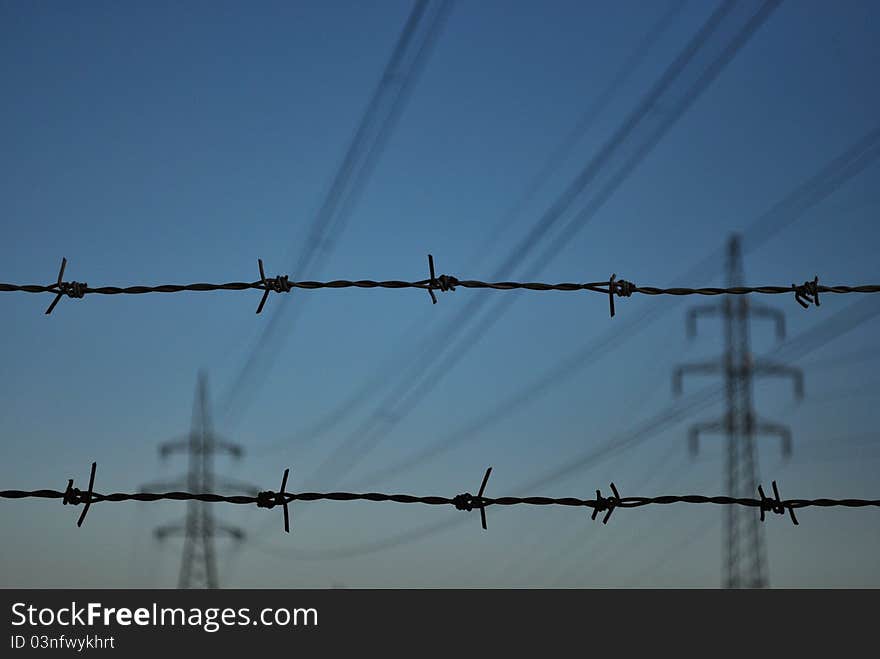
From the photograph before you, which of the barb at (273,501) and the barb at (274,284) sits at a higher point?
the barb at (274,284)

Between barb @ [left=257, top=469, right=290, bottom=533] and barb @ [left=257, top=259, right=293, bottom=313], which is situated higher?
barb @ [left=257, top=259, right=293, bottom=313]

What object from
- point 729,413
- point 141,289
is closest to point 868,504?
point 141,289

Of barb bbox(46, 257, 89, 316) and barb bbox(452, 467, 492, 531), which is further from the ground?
barb bbox(46, 257, 89, 316)

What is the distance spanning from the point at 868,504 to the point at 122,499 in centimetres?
329

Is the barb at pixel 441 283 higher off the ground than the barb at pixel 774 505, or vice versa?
the barb at pixel 441 283

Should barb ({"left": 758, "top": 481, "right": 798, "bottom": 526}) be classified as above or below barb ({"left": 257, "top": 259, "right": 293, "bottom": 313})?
below

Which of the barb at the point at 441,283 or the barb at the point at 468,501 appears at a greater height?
the barb at the point at 441,283

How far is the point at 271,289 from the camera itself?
5.95 meters

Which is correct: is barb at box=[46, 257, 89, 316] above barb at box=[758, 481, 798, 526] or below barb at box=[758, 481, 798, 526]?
above

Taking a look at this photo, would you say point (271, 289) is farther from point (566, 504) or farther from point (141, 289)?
point (566, 504)

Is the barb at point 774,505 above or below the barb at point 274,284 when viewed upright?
below

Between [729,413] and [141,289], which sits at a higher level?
[729,413]

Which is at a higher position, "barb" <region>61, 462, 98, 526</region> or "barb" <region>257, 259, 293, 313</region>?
"barb" <region>257, 259, 293, 313</region>

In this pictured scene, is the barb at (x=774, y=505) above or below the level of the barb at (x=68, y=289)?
below
